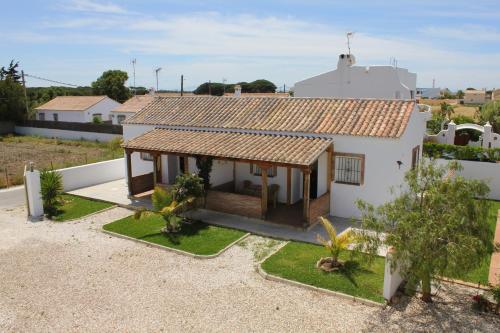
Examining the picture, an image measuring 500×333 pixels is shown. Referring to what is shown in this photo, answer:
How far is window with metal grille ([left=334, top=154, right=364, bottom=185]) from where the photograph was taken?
53.5 ft

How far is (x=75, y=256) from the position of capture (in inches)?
539

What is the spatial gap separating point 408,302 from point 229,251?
5.77 meters

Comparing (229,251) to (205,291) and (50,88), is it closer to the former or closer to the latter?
(205,291)

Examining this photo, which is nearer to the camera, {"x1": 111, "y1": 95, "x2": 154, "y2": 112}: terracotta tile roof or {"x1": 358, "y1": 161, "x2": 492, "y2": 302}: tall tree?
{"x1": 358, "y1": 161, "x2": 492, "y2": 302}: tall tree

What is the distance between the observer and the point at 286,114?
19.2 metres

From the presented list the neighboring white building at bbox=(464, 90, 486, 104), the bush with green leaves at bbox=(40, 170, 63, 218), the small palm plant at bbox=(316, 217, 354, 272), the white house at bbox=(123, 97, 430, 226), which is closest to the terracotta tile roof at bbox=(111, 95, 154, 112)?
the white house at bbox=(123, 97, 430, 226)

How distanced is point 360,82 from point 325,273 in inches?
914

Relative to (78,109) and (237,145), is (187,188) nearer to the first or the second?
(237,145)

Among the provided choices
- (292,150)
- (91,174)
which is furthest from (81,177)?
(292,150)

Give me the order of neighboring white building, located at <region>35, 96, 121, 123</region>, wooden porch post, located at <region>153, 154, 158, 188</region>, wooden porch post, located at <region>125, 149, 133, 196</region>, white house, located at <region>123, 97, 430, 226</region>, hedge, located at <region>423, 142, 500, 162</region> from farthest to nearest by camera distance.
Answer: neighboring white building, located at <region>35, 96, 121, 123</region> < hedge, located at <region>423, 142, 500, 162</region> < wooden porch post, located at <region>153, 154, 158, 188</region> < wooden porch post, located at <region>125, 149, 133, 196</region> < white house, located at <region>123, 97, 430, 226</region>

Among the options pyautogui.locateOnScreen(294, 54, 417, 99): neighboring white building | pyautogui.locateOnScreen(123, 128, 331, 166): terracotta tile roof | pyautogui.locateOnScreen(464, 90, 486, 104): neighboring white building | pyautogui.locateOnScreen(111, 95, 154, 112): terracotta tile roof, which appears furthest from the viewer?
pyautogui.locateOnScreen(464, 90, 486, 104): neighboring white building

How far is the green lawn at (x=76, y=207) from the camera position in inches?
703

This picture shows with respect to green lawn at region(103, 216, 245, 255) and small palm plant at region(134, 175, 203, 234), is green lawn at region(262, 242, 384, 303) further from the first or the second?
small palm plant at region(134, 175, 203, 234)

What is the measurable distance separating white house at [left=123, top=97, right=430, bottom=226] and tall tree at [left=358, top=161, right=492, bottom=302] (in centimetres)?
553
